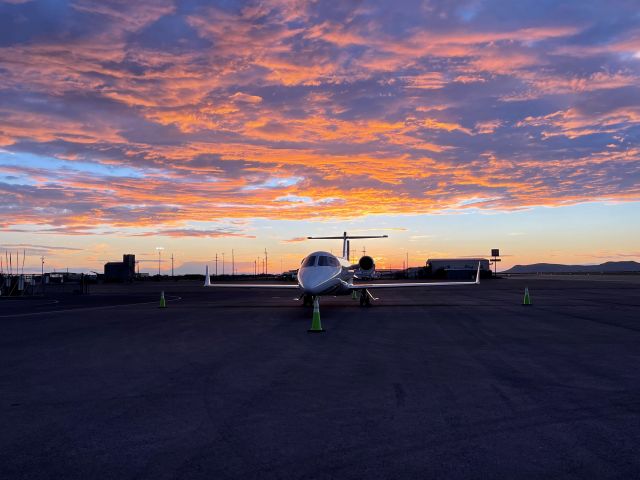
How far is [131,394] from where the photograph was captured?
28.3ft

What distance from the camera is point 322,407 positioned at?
25.1 ft

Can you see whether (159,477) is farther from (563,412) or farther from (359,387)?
(563,412)

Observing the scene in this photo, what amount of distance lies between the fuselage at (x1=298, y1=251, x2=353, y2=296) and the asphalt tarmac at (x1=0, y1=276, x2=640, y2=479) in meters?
8.85

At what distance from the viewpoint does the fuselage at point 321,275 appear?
2480 centimetres

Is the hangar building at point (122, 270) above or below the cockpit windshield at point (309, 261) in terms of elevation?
above

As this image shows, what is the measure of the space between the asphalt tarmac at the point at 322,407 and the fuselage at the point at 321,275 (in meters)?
8.85

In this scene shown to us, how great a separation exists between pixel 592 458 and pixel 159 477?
4.04 m

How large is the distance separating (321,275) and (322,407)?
1760cm

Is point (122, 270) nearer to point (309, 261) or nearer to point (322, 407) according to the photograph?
point (309, 261)

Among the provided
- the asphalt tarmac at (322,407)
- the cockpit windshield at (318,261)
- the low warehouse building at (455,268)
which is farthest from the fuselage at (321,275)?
the low warehouse building at (455,268)

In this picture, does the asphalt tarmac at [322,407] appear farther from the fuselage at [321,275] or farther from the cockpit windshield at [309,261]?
the cockpit windshield at [309,261]

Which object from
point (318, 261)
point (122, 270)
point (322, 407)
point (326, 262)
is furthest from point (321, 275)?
point (122, 270)

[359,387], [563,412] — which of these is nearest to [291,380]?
[359,387]

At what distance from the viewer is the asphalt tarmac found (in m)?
5.41
